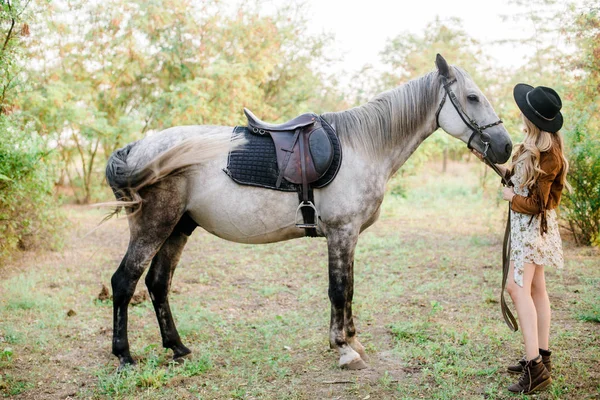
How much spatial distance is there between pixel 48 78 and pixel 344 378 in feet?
33.0

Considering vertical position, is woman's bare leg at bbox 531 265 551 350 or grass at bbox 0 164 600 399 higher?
woman's bare leg at bbox 531 265 551 350

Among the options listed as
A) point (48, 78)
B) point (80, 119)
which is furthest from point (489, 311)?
point (48, 78)

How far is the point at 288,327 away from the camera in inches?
178

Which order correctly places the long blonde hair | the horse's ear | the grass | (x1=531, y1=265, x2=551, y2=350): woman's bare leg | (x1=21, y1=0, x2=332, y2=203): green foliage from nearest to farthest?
the long blonde hair < (x1=531, y1=265, x2=551, y2=350): woman's bare leg < the grass < the horse's ear < (x1=21, y1=0, x2=332, y2=203): green foliage

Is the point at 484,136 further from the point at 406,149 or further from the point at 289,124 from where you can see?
the point at 289,124

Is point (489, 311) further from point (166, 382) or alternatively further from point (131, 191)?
point (131, 191)

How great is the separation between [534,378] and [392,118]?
200 centimetres

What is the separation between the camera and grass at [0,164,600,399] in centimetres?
332

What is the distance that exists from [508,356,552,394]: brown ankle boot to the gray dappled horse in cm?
111

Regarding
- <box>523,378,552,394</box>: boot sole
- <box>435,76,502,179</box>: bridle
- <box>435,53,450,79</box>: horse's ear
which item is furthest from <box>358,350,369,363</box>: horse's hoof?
<box>435,53,450,79</box>: horse's ear

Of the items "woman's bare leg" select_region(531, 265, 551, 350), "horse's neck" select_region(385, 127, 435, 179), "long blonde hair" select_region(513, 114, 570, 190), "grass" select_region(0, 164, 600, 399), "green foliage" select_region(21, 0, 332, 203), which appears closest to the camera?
"long blonde hair" select_region(513, 114, 570, 190)

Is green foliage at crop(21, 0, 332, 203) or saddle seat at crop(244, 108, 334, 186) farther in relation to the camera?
green foliage at crop(21, 0, 332, 203)

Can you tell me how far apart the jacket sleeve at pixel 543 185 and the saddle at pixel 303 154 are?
1295 millimetres

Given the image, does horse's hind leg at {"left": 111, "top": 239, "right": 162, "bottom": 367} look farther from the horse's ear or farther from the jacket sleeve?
the jacket sleeve
